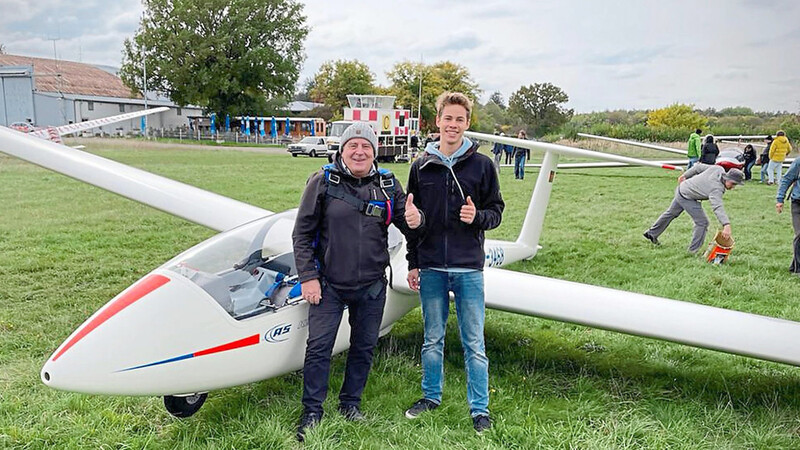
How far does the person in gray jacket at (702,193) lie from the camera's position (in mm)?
8023

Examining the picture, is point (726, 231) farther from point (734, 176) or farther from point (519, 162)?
point (519, 162)

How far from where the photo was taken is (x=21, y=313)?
18.3 ft

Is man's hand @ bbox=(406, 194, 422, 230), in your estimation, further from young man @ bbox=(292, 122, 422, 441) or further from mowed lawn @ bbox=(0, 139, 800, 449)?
mowed lawn @ bbox=(0, 139, 800, 449)

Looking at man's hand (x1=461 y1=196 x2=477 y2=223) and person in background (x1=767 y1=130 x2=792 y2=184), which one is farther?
person in background (x1=767 y1=130 x2=792 y2=184)

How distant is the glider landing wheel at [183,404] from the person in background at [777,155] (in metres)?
19.1

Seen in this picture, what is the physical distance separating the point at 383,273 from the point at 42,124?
5183cm

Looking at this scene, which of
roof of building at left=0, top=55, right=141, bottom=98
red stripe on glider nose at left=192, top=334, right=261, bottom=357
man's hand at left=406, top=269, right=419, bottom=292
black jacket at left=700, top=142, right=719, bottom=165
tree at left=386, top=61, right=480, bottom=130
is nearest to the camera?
red stripe on glider nose at left=192, top=334, right=261, bottom=357

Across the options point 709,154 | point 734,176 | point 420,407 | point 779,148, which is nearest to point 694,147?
point 779,148

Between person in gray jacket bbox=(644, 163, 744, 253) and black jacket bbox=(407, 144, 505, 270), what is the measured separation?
5.91 metres

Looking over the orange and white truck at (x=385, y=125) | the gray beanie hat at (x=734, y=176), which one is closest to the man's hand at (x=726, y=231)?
the gray beanie hat at (x=734, y=176)

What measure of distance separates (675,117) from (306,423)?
4204 cm

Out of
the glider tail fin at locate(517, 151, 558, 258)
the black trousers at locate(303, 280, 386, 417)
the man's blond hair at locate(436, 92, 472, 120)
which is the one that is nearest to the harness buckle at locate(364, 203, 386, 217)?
the black trousers at locate(303, 280, 386, 417)

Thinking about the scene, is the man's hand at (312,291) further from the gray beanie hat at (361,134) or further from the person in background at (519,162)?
the person in background at (519,162)

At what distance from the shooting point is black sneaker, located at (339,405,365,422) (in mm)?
3580
